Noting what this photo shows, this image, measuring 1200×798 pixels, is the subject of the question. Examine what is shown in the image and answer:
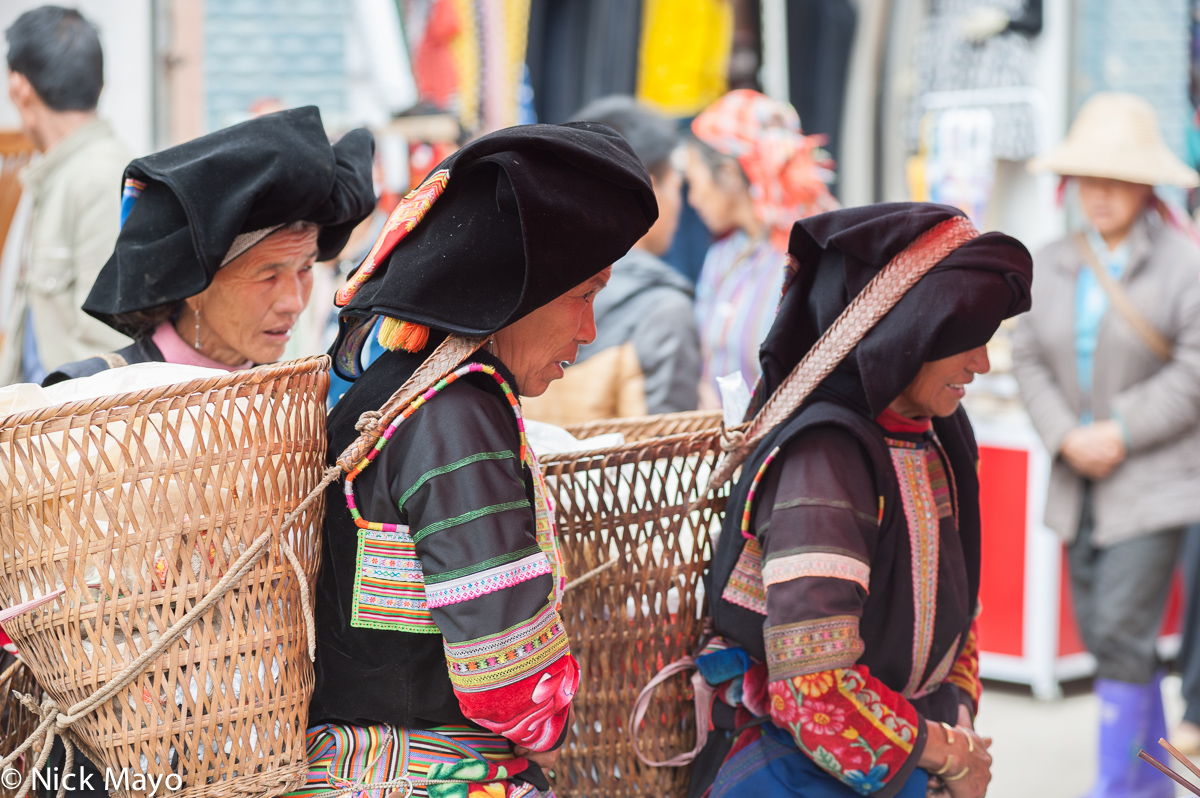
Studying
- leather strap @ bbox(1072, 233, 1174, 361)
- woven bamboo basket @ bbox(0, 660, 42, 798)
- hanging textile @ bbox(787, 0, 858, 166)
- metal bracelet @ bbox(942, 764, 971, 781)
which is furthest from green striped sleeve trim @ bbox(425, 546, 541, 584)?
hanging textile @ bbox(787, 0, 858, 166)

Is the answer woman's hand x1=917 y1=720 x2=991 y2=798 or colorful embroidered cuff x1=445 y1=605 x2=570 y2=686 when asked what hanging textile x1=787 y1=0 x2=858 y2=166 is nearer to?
woman's hand x1=917 y1=720 x2=991 y2=798

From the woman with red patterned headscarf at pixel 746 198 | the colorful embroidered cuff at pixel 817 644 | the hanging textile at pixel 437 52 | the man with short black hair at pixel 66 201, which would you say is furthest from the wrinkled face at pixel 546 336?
the hanging textile at pixel 437 52

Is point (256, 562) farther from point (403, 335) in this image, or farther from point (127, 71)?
point (127, 71)

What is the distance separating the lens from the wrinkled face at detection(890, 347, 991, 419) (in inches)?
65.3

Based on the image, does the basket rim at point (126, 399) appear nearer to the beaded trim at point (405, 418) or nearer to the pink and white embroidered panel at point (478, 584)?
the beaded trim at point (405, 418)

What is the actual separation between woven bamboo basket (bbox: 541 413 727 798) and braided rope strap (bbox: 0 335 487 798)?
42 centimetres

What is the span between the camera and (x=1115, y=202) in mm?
3580

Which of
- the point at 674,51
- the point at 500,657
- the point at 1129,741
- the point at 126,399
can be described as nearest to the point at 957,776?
the point at 500,657

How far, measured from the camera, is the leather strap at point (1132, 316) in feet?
11.5

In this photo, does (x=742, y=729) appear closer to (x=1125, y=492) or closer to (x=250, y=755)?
(x=250, y=755)

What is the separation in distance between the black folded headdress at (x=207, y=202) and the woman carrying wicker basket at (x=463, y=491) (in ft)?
1.40

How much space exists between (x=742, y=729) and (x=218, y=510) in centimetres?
90

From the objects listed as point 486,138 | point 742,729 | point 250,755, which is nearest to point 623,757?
point 742,729

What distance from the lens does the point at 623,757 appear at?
1760 millimetres
